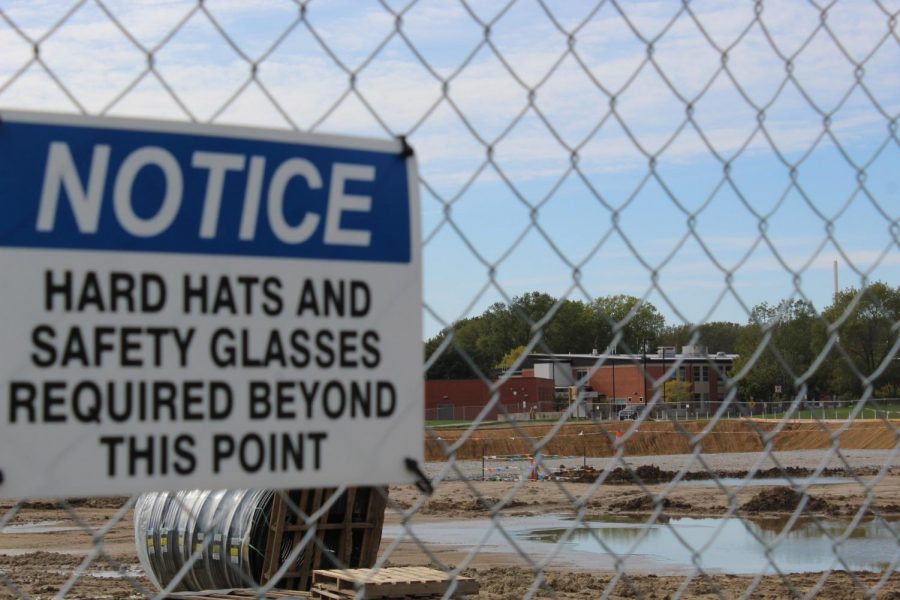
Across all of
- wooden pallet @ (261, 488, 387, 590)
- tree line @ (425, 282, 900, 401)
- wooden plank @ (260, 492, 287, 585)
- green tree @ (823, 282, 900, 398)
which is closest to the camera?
tree line @ (425, 282, 900, 401)

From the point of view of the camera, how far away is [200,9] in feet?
6.39

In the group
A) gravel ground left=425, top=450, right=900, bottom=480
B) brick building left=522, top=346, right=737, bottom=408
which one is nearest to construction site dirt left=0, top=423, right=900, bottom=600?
gravel ground left=425, top=450, right=900, bottom=480

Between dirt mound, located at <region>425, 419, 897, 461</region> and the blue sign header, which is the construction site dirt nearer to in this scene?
the blue sign header

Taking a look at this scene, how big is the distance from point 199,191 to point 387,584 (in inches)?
420

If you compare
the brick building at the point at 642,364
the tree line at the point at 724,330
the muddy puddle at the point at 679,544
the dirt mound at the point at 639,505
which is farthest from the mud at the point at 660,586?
the tree line at the point at 724,330

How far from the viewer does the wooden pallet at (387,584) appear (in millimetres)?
12008

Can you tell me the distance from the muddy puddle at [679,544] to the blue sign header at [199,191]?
1672 centimetres

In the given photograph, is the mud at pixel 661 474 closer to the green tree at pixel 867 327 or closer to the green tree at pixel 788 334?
the green tree at pixel 867 327

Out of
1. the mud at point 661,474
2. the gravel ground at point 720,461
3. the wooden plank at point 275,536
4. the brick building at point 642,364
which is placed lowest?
the wooden plank at point 275,536

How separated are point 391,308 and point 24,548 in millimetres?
28308

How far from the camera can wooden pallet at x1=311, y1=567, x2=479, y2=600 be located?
12.0 meters

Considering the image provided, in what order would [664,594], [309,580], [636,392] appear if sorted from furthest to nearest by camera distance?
[636,392], [664,594], [309,580]

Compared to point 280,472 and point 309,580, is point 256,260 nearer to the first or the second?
point 280,472

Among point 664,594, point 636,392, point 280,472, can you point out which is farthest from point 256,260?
point 636,392
